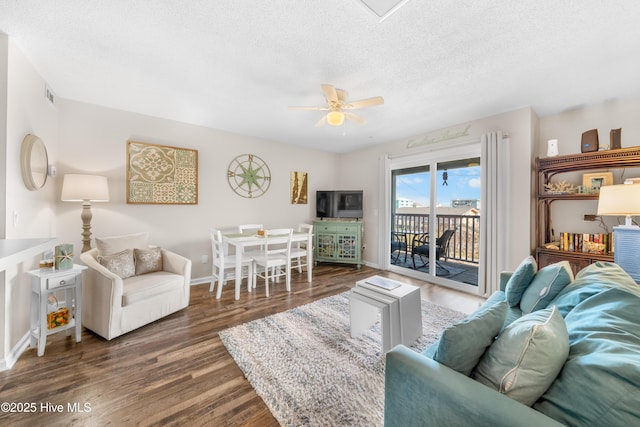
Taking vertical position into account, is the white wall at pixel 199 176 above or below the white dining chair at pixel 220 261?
above

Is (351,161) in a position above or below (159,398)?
above

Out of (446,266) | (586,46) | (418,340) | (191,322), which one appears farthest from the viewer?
(446,266)

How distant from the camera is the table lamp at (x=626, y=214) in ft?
6.74

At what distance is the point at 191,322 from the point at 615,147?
4.78 m

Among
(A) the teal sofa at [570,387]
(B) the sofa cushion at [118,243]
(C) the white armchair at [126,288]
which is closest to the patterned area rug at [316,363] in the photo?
(A) the teal sofa at [570,387]

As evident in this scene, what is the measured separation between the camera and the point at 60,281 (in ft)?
6.55

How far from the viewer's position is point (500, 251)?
10.3 ft

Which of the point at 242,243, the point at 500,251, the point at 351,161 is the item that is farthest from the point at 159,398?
the point at 351,161

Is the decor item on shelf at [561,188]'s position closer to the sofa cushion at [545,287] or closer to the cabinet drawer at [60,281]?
the sofa cushion at [545,287]

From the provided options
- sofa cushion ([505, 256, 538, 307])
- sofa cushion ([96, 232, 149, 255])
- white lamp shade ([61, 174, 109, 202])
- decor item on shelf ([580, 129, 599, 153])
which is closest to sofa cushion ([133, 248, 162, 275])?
sofa cushion ([96, 232, 149, 255])

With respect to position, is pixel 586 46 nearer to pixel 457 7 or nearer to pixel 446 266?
pixel 457 7

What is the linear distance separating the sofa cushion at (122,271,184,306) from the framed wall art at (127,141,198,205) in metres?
1.21

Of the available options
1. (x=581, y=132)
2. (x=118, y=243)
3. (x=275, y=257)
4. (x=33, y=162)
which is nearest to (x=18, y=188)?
(x=33, y=162)

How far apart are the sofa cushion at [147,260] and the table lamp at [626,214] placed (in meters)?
4.57
